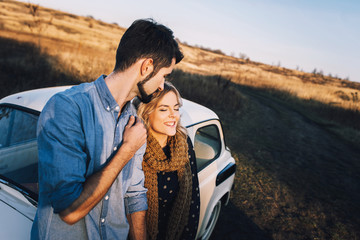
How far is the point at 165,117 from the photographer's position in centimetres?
193

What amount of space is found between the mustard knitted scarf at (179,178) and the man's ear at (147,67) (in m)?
0.77

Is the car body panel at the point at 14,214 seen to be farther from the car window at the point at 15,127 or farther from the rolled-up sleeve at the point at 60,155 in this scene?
the rolled-up sleeve at the point at 60,155

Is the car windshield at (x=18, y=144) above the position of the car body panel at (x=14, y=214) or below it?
above

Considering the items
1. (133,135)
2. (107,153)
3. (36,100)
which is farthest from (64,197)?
(36,100)

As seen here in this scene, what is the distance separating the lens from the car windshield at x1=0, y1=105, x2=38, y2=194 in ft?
5.87

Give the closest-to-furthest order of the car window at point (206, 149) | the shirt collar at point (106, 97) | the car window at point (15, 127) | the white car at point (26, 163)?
the shirt collar at point (106, 97) → the white car at point (26, 163) → the car window at point (15, 127) → the car window at point (206, 149)

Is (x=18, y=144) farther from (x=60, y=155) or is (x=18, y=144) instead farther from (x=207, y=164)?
(x=207, y=164)

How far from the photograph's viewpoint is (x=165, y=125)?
192 centimetres

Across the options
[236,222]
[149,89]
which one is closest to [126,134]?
[149,89]

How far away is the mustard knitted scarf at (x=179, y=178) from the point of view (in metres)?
1.73

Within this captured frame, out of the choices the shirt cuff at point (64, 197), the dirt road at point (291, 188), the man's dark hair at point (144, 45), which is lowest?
the dirt road at point (291, 188)

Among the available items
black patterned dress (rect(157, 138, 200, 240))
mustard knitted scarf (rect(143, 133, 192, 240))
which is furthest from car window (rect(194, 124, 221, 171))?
mustard knitted scarf (rect(143, 133, 192, 240))

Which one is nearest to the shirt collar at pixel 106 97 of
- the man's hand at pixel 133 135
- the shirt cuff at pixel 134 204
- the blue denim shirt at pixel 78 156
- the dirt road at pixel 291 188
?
the blue denim shirt at pixel 78 156

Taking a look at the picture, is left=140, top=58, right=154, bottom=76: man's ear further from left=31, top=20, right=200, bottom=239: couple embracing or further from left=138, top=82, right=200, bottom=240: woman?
left=138, top=82, right=200, bottom=240: woman
